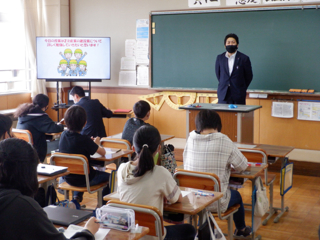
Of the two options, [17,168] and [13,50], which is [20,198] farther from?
[13,50]

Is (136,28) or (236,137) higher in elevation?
(136,28)

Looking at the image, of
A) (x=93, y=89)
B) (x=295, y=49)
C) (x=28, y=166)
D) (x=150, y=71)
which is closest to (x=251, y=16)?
(x=295, y=49)

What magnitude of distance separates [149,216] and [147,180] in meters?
0.23

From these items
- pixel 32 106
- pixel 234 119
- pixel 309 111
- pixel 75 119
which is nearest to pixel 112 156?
pixel 75 119

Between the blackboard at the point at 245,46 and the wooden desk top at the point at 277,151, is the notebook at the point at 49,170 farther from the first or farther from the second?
the blackboard at the point at 245,46

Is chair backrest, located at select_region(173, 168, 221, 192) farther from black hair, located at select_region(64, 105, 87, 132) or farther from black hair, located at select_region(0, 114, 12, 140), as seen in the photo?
black hair, located at select_region(0, 114, 12, 140)

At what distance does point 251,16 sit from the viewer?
5535 millimetres

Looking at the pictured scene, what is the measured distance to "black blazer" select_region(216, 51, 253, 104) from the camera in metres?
5.11

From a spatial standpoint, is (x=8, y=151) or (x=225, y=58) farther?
(x=225, y=58)

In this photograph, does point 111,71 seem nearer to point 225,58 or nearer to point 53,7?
point 53,7

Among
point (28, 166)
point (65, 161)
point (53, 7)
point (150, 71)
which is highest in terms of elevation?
point (53, 7)

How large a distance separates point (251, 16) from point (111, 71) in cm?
264

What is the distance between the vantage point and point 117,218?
5.77ft

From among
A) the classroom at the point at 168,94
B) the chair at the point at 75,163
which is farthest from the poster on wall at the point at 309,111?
the chair at the point at 75,163
